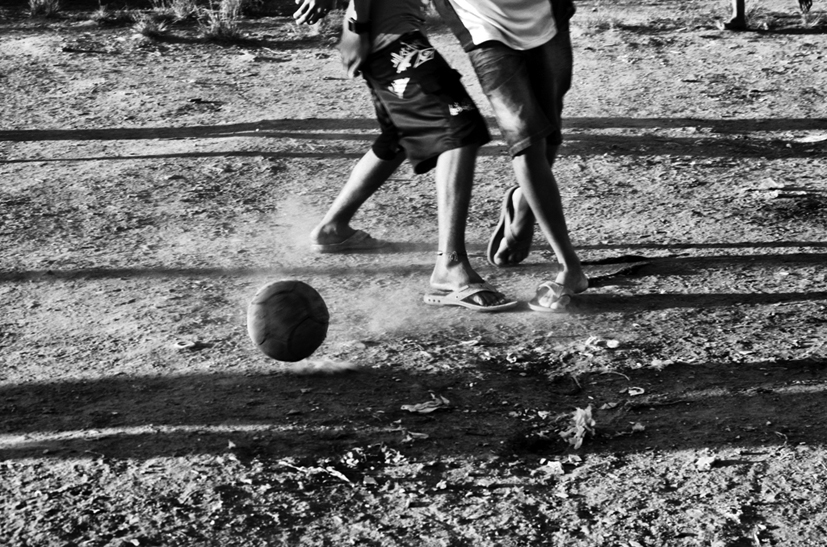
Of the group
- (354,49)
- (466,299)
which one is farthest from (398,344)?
(354,49)

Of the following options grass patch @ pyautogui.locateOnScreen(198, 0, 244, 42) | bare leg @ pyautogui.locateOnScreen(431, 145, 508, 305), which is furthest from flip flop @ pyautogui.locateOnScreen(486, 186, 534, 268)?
grass patch @ pyautogui.locateOnScreen(198, 0, 244, 42)

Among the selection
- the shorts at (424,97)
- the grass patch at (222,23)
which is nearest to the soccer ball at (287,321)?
the shorts at (424,97)

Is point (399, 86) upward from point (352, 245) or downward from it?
upward

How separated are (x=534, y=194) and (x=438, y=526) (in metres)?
1.81

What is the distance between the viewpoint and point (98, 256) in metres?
5.45

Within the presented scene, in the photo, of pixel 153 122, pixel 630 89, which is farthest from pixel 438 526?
pixel 630 89

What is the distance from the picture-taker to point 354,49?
4.64 meters

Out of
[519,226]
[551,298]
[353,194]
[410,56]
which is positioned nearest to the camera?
[410,56]

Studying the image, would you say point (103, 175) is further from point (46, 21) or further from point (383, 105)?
point (46, 21)

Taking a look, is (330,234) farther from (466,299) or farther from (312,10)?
(312,10)

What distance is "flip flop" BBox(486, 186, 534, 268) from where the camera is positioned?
510cm

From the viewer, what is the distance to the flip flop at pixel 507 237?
510 cm

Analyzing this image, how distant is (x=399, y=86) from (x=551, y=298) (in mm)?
1117

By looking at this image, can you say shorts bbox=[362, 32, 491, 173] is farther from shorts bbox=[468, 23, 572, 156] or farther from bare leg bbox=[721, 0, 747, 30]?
bare leg bbox=[721, 0, 747, 30]
